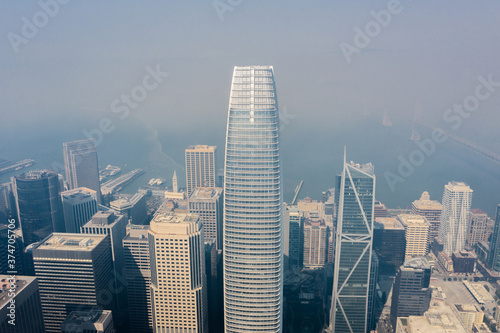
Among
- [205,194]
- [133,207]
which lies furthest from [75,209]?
[205,194]

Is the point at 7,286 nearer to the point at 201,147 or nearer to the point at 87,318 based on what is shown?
the point at 87,318

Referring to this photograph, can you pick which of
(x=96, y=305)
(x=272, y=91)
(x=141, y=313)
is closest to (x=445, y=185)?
(x=272, y=91)

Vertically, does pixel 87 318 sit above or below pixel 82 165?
below

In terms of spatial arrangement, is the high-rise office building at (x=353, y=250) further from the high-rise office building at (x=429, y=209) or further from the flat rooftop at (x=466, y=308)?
the high-rise office building at (x=429, y=209)

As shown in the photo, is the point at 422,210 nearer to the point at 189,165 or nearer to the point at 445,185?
the point at 445,185

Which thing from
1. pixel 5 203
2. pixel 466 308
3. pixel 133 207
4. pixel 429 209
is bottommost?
pixel 466 308

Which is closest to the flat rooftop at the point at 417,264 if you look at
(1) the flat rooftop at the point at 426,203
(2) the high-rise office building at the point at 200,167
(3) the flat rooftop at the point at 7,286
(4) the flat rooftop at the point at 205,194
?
(1) the flat rooftop at the point at 426,203
